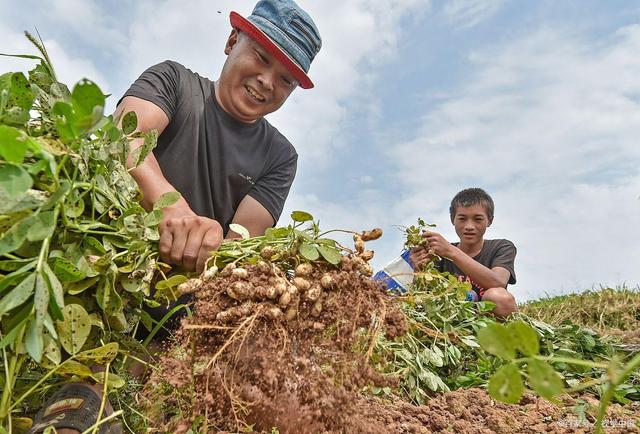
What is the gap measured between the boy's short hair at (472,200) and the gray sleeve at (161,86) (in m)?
2.74

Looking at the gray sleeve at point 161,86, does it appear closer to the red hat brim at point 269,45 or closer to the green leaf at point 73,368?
the red hat brim at point 269,45

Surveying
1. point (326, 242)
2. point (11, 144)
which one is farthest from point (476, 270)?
point (11, 144)

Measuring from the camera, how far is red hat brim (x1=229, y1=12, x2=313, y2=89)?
95.2 inches

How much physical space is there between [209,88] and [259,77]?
0.45m

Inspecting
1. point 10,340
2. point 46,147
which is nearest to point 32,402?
point 10,340

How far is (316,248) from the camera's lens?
119 centimetres

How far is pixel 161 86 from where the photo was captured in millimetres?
2406

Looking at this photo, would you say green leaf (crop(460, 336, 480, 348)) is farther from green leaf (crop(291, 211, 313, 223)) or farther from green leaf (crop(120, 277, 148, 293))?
green leaf (crop(120, 277, 148, 293))

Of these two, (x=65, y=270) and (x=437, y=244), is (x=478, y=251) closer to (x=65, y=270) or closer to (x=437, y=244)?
(x=437, y=244)

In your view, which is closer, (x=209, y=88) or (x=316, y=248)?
(x=316, y=248)

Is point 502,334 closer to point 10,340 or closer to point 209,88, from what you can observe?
point 10,340

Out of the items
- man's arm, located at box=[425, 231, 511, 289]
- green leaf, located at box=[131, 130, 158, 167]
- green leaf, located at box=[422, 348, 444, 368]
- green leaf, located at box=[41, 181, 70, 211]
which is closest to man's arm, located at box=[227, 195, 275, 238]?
green leaf, located at box=[422, 348, 444, 368]

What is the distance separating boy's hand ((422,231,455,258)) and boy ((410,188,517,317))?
41mm

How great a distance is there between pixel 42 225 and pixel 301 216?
Answer: 56 cm
